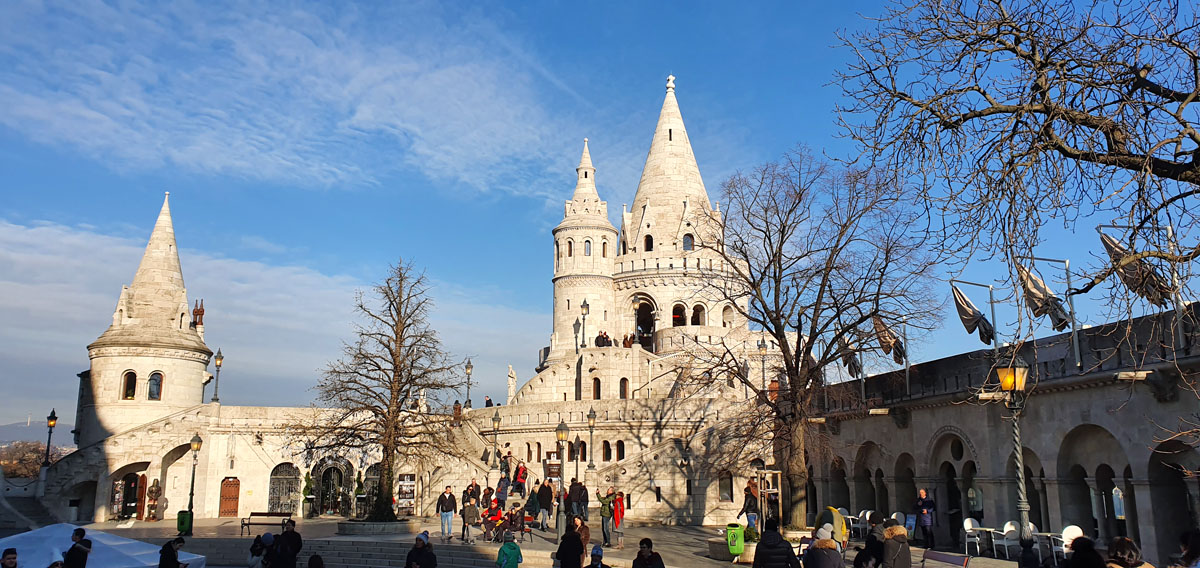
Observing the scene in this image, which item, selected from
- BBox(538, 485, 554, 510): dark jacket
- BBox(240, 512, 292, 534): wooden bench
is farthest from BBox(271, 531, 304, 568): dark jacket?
BBox(538, 485, 554, 510): dark jacket

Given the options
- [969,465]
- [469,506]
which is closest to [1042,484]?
[969,465]

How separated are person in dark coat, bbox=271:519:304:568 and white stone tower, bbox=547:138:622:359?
1626 inches

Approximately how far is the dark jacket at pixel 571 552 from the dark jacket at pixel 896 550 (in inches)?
155

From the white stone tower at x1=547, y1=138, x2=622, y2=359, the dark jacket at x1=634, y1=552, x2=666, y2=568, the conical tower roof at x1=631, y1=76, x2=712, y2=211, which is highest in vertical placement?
the conical tower roof at x1=631, y1=76, x2=712, y2=211

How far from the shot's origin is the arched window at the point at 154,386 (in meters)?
38.2

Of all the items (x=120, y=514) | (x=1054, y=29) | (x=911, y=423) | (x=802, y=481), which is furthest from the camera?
(x=120, y=514)

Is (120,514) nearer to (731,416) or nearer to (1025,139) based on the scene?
(731,416)

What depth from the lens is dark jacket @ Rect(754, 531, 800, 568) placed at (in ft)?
32.6

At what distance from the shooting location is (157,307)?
3897cm

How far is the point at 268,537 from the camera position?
15.1 meters

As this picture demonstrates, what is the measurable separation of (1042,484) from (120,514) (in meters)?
32.4

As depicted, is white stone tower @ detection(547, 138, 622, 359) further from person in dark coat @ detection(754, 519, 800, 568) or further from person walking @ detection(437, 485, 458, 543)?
person in dark coat @ detection(754, 519, 800, 568)

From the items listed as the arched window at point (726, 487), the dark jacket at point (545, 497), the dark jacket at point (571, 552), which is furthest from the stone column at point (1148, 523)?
the arched window at point (726, 487)

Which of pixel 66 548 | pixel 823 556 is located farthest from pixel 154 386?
pixel 823 556
